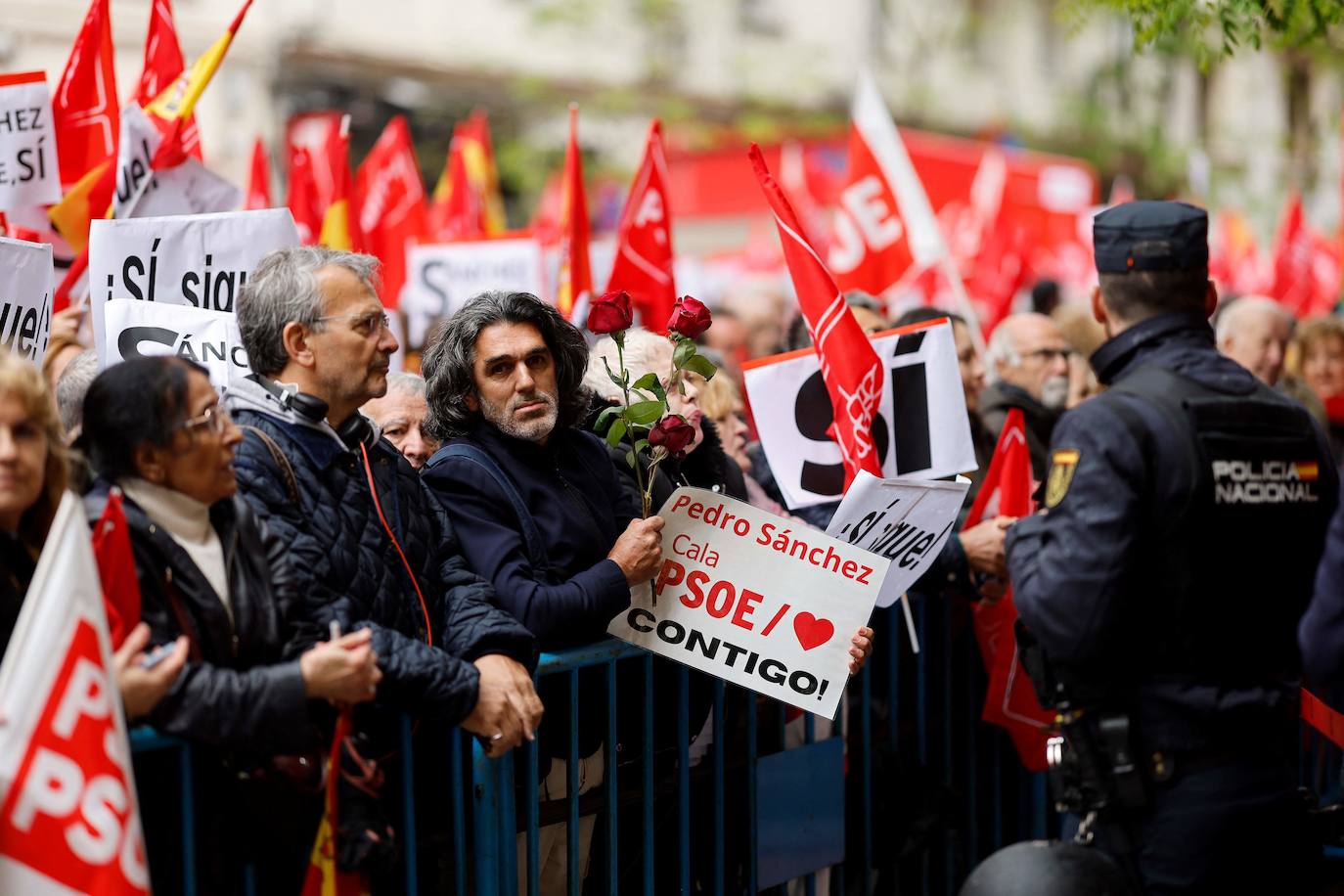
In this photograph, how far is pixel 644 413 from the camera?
4266 mm

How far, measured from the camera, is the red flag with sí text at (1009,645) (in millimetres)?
5219

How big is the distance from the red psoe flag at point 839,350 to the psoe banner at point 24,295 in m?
2.12

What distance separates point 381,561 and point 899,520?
161 centimetres

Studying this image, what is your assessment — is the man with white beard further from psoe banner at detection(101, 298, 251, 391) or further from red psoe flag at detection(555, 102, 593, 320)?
psoe banner at detection(101, 298, 251, 391)

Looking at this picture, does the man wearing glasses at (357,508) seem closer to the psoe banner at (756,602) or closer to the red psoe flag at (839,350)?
the psoe banner at (756,602)

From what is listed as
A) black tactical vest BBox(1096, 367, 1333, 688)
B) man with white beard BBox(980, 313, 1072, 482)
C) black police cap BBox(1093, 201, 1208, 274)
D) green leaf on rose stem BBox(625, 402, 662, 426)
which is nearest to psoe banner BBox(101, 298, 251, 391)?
green leaf on rose stem BBox(625, 402, 662, 426)

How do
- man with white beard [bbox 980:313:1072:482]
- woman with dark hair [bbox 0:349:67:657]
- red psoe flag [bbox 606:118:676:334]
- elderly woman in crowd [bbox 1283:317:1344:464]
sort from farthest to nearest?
elderly woman in crowd [bbox 1283:317:1344:464]
red psoe flag [bbox 606:118:676:334]
man with white beard [bbox 980:313:1072:482]
woman with dark hair [bbox 0:349:67:657]

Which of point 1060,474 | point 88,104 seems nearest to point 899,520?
point 1060,474

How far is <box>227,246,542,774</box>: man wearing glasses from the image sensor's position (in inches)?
142

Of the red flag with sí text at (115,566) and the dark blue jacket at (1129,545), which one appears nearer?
the red flag with sí text at (115,566)

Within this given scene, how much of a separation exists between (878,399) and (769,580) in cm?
99

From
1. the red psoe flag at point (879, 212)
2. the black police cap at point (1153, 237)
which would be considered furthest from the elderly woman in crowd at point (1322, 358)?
the black police cap at point (1153, 237)

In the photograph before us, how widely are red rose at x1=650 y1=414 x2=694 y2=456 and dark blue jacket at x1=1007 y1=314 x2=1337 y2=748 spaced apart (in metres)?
0.99

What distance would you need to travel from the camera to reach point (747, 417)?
710cm
